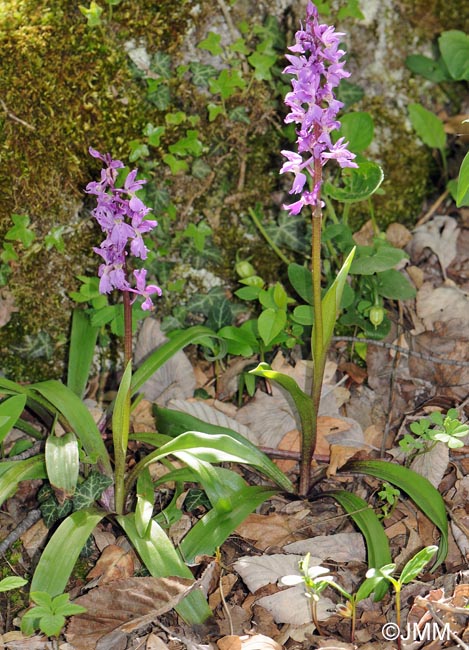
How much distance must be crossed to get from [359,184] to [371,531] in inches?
49.1

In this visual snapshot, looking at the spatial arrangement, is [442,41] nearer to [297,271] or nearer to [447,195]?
[447,195]

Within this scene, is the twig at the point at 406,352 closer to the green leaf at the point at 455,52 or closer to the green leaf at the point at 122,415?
the green leaf at the point at 122,415

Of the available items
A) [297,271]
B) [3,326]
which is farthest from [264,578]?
[3,326]

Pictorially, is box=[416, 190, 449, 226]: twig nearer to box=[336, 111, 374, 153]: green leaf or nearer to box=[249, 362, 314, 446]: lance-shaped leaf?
box=[336, 111, 374, 153]: green leaf

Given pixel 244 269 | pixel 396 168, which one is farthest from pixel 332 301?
pixel 396 168

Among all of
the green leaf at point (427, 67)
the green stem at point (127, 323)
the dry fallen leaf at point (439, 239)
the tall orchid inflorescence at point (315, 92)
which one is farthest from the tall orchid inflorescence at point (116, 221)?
the green leaf at point (427, 67)

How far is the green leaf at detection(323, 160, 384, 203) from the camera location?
2.77 metres

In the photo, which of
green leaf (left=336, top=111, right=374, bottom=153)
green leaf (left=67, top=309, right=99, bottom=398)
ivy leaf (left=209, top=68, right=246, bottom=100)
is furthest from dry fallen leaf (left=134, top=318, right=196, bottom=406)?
green leaf (left=336, top=111, right=374, bottom=153)

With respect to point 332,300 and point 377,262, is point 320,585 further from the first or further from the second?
point 377,262

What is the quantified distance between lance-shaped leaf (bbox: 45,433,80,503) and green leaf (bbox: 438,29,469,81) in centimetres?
217

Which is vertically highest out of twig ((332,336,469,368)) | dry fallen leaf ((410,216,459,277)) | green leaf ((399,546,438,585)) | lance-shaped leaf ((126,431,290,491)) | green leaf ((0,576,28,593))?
dry fallen leaf ((410,216,459,277))

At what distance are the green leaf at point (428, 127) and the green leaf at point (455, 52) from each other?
0.21 m

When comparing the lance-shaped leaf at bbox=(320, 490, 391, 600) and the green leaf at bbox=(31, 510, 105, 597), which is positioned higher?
the green leaf at bbox=(31, 510, 105, 597)

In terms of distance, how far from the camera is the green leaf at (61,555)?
7.23 ft
